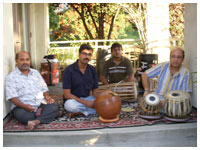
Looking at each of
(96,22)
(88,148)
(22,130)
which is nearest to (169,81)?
(88,148)

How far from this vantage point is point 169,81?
11.1 feet

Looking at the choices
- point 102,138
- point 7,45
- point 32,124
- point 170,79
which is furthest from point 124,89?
point 7,45

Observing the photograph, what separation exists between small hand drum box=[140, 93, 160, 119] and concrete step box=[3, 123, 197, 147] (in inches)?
10.7

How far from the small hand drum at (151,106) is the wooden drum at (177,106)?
15 cm

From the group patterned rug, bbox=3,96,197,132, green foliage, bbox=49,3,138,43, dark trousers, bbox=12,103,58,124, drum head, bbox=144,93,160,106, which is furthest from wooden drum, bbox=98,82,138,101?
green foliage, bbox=49,3,138,43

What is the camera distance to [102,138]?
2.70m

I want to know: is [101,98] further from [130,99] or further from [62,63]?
[62,63]

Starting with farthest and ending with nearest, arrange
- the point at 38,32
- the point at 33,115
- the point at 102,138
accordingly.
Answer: the point at 38,32 < the point at 33,115 < the point at 102,138

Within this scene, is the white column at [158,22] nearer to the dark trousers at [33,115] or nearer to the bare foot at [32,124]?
the dark trousers at [33,115]

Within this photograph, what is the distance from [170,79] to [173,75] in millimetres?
78

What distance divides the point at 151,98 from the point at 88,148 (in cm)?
107

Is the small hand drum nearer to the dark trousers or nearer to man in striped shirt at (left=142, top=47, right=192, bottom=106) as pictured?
man in striped shirt at (left=142, top=47, right=192, bottom=106)

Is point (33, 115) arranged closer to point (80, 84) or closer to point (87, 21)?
point (80, 84)

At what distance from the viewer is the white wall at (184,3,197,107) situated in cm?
339
